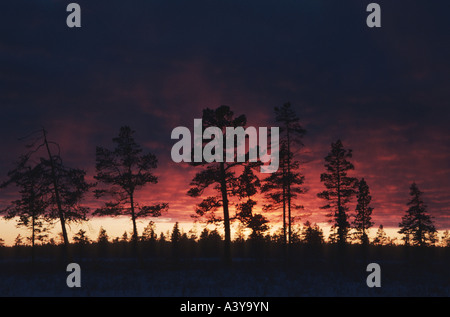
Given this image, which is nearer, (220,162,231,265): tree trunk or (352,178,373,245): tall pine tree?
(220,162,231,265): tree trunk

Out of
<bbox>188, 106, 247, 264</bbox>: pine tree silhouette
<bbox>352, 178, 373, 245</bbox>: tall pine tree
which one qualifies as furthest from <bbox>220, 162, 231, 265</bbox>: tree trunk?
<bbox>352, 178, 373, 245</bbox>: tall pine tree

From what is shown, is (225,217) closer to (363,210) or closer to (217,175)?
(217,175)

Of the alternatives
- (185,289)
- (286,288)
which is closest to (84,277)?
(185,289)

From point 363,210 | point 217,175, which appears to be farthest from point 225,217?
point 363,210

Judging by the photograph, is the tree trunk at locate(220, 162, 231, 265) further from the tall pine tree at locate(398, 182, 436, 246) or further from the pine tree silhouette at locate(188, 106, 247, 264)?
the tall pine tree at locate(398, 182, 436, 246)

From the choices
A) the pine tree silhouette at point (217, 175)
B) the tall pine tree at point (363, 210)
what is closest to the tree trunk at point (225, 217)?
the pine tree silhouette at point (217, 175)

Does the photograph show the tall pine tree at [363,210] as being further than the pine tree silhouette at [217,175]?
Yes

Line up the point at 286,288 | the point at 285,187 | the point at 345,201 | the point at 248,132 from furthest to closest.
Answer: the point at 345,201, the point at 285,187, the point at 248,132, the point at 286,288

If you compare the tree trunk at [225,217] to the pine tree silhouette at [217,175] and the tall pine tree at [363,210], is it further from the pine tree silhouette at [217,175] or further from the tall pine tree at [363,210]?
the tall pine tree at [363,210]

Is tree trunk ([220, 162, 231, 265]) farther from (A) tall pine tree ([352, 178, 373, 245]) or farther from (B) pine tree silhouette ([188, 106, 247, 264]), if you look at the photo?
(A) tall pine tree ([352, 178, 373, 245])

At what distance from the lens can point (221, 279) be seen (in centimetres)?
2252

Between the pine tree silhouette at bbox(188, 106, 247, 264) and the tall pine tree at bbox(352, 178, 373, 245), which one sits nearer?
the pine tree silhouette at bbox(188, 106, 247, 264)
